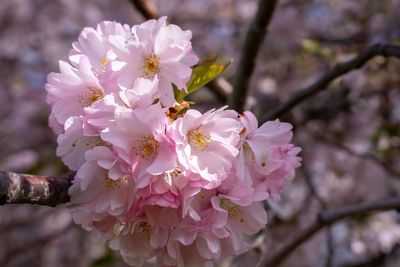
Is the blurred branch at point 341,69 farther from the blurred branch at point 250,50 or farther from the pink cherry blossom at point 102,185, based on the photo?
the pink cherry blossom at point 102,185

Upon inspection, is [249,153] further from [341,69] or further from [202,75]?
[341,69]

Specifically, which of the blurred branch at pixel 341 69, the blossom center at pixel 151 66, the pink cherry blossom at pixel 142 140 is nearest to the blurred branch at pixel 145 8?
the blurred branch at pixel 341 69

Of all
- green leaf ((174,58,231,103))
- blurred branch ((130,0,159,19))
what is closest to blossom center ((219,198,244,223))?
green leaf ((174,58,231,103))

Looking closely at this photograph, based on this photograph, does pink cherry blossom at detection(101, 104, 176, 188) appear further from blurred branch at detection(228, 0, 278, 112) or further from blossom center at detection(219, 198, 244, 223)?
blurred branch at detection(228, 0, 278, 112)

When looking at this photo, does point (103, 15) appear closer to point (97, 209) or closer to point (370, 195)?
point (370, 195)

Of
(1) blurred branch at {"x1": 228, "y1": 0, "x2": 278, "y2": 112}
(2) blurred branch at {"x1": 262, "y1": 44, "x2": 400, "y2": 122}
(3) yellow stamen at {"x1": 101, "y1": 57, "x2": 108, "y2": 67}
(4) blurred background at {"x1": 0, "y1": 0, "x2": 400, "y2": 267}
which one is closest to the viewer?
(3) yellow stamen at {"x1": 101, "y1": 57, "x2": 108, "y2": 67}

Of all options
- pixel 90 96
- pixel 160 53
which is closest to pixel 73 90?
pixel 90 96
